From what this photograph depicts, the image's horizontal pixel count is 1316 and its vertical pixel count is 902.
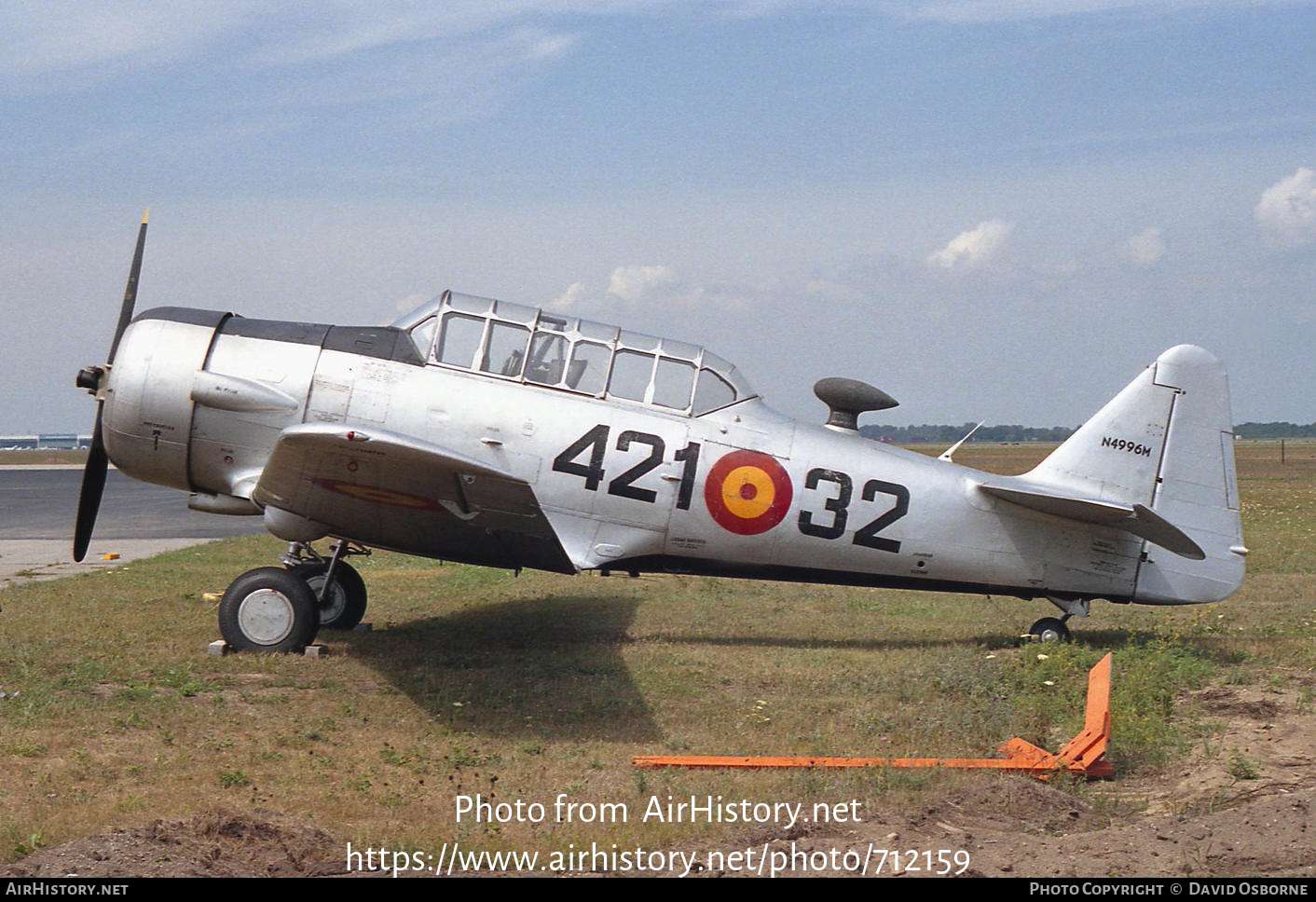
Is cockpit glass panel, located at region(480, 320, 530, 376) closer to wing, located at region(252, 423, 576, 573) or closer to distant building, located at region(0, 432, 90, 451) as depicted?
wing, located at region(252, 423, 576, 573)

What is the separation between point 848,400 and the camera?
9.59 metres

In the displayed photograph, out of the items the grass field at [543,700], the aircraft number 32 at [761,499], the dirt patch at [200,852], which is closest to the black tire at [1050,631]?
the grass field at [543,700]

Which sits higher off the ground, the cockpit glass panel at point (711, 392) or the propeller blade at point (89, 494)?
the cockpit glass panel at point (711, 392)

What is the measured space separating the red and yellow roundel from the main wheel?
134 inches

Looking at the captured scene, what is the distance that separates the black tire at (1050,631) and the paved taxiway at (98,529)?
1159 centimetres

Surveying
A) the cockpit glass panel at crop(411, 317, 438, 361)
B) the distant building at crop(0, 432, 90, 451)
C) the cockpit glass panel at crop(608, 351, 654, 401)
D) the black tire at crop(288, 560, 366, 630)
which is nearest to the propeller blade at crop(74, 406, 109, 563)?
the black tire at crop(288, 560, 366, 630)

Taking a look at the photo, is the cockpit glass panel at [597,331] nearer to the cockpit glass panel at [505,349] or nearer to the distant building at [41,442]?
the cockpit glass panel at [505,349]

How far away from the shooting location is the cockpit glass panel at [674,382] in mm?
9133

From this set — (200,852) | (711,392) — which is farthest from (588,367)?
(200,852)

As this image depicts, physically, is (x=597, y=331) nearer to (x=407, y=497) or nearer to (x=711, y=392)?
(x=711, y=392)

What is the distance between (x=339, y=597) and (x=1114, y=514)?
6.88 meters
